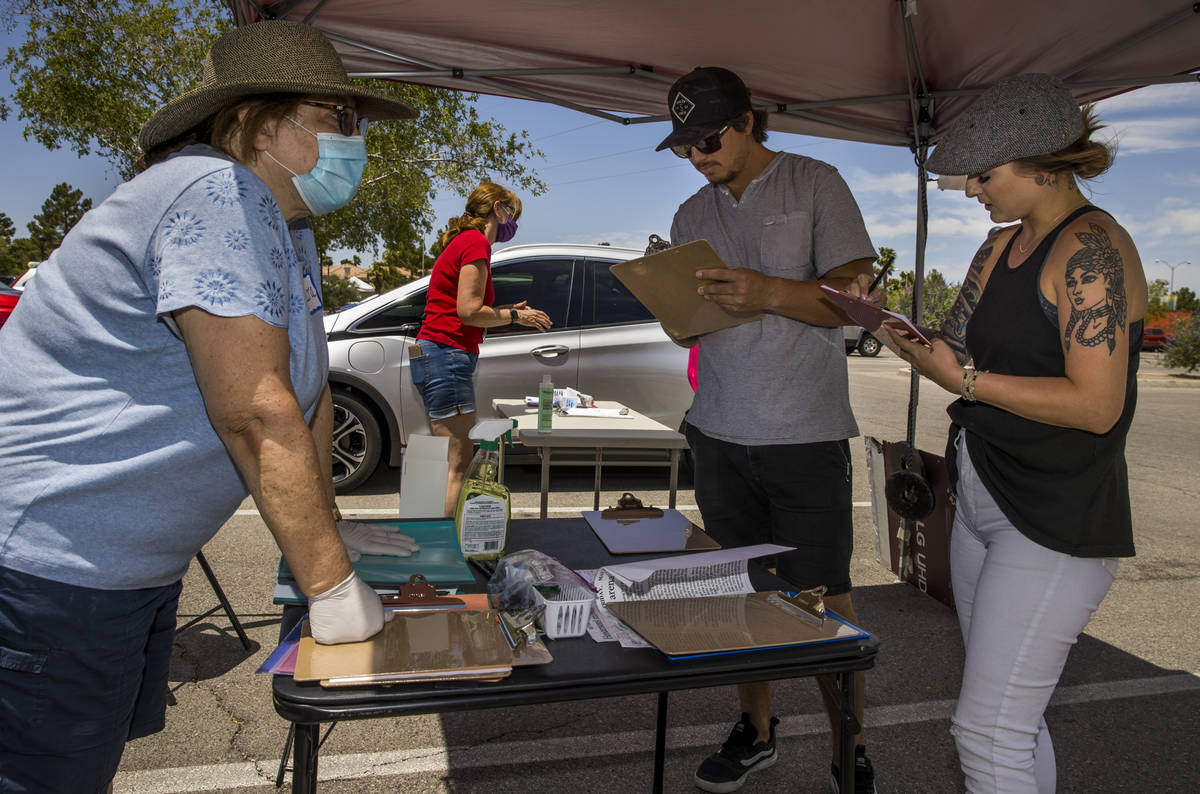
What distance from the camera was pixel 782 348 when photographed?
2262mm

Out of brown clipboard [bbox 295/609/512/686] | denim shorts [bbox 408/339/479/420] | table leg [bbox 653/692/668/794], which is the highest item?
denim shorts [bbox 408/339/479/420]

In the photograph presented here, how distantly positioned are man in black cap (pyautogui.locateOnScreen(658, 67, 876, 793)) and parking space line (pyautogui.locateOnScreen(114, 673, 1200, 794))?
36 centimetres

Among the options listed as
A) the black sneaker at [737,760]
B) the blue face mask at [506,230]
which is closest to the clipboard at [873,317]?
the black sneaker at [737,760]

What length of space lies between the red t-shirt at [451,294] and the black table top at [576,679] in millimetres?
3055

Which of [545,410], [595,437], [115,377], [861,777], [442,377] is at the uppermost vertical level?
[115,377]

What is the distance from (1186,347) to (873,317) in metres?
25.4

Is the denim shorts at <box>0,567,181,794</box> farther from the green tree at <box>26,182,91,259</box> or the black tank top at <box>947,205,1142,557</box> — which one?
the green tree at <box>26,182,91,259</box>

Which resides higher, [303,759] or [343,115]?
[343,115]

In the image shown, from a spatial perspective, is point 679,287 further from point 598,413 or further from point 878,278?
point 598,413

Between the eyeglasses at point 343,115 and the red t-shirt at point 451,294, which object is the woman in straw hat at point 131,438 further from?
the red t-shirt at point 451,294

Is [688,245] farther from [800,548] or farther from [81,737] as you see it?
[81,737]

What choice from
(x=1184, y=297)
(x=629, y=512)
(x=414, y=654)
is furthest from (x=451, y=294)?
(x=1184, y=297)

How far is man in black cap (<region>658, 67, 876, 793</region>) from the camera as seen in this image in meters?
2.23

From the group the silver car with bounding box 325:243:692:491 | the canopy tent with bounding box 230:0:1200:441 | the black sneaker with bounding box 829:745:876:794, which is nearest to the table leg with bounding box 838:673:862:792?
the black sneaker with bounding box 829:745:876:794
